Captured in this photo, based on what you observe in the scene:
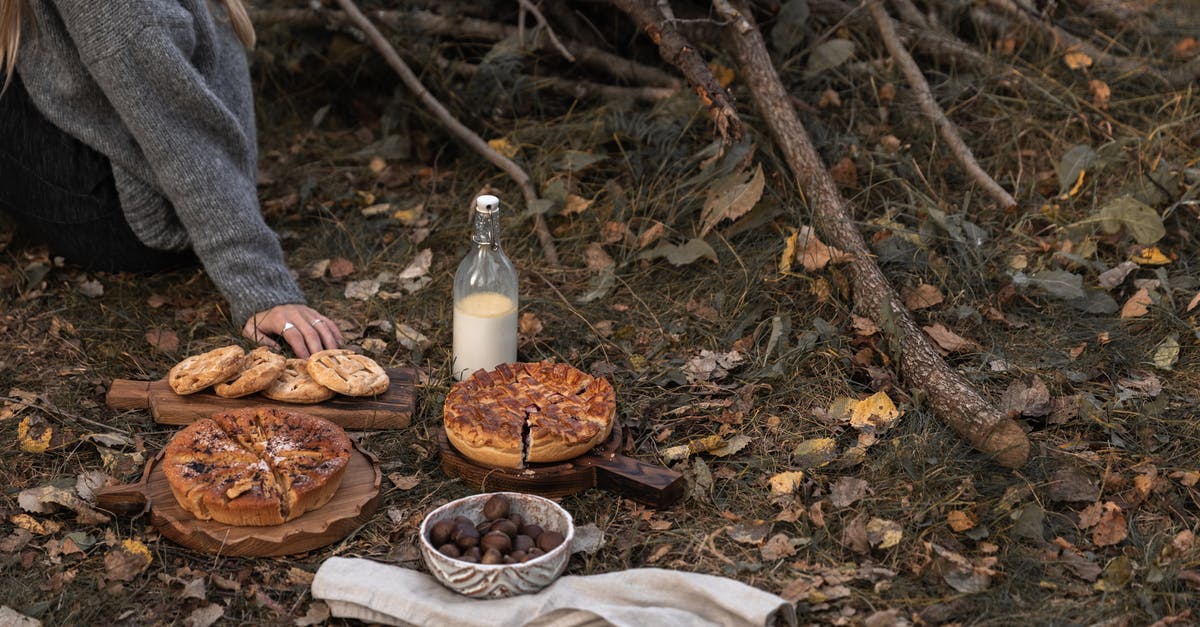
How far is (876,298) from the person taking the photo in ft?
10.9

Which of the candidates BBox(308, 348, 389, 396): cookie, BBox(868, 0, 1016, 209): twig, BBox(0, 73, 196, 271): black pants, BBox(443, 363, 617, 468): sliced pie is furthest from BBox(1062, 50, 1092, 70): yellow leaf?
BBox(0, 73, 196, 271): black pants

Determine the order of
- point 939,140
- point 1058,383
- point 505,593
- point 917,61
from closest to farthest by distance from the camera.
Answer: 1. point 505,593
2. point 1058,383
3. point 939,140
4. point 917,61

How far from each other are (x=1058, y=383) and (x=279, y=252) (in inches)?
93.6

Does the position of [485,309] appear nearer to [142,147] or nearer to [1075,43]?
[142,147]

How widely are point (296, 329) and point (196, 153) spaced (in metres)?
0.61

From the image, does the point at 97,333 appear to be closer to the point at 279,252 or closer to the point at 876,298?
the point at 279,252

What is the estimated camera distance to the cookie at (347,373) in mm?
3031

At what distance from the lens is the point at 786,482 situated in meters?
2.79

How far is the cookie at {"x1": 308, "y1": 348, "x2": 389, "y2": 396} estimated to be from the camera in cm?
303

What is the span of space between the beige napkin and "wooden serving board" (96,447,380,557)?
16 cm

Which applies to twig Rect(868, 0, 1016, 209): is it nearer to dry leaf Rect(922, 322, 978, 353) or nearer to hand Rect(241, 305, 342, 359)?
dry leaf Rect(922, 322, 978, 353)

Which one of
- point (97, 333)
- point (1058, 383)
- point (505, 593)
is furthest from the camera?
point (97, 333)

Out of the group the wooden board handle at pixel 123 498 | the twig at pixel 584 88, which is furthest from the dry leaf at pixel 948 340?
the wooden board handle at pixel 123 498

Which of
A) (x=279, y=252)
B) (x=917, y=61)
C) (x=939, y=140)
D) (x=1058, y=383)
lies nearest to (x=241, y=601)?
(x=279, y=252)
